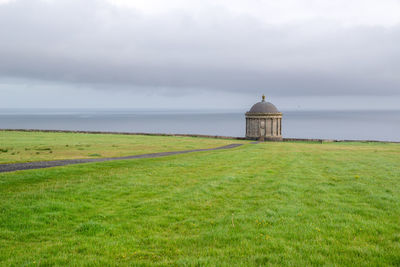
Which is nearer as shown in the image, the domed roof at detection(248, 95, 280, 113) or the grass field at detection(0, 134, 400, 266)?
the grass field at detection(0, 134, 400, 266)

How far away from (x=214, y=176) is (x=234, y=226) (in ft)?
25.5

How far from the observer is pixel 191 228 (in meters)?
8.87

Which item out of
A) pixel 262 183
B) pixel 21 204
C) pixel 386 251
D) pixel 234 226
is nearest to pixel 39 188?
pixel 21 204

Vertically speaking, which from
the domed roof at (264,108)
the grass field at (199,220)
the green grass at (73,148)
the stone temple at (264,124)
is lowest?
the grass field at (199,220)

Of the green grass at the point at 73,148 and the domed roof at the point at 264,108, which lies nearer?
the green grass at the point at 73,148

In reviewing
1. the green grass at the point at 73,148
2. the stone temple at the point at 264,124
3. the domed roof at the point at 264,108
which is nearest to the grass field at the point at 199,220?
the green grass at the point at 73,148

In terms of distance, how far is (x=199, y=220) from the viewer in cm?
953

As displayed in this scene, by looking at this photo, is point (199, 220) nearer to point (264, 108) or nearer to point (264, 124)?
point (264, 124)

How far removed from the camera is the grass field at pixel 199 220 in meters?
6.88

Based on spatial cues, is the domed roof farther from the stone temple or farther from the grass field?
the grass field

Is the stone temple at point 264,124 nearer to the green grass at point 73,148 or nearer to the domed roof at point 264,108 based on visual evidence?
the domed roof at point 264,108

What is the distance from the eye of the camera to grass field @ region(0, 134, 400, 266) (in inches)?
271

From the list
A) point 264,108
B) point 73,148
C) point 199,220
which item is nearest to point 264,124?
point 264,108

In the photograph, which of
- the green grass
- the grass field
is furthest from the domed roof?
the grass field
